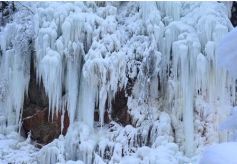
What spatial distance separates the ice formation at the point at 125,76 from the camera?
614 centimetres

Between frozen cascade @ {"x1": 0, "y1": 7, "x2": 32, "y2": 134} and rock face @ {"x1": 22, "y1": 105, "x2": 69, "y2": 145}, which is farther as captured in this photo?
rock face @ {"x1": 22, "y1": 105, "x2": 69, "y2": 145}

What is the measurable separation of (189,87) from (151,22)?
3.50ft

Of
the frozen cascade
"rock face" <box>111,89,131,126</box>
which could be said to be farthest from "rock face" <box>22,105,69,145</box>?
"rock face" <box>111,89,131,126</box>

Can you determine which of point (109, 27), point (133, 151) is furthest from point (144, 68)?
point (133, 151)

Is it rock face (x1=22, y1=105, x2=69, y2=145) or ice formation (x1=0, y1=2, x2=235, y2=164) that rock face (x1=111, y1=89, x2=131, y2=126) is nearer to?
ice formation (x1=0, y1=2, x2=235, y2=164)

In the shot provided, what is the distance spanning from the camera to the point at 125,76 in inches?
246

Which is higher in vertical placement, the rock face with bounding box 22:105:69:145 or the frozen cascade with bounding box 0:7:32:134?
the frozen cascade with bounding box 0:7:32:134

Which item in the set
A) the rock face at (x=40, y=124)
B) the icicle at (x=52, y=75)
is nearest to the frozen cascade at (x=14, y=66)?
the rock face at (x=40, y=124)

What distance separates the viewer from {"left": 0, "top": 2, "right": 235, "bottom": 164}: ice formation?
6.14 metres

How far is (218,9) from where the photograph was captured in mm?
6547

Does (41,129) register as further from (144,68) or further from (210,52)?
(210,52)

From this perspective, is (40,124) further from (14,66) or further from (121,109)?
(121,109)

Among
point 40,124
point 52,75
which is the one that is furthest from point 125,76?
point 40,124

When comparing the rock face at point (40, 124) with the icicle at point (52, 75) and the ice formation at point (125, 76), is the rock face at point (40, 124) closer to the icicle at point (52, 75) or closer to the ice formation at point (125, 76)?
the ice formation at point (125, 76)
